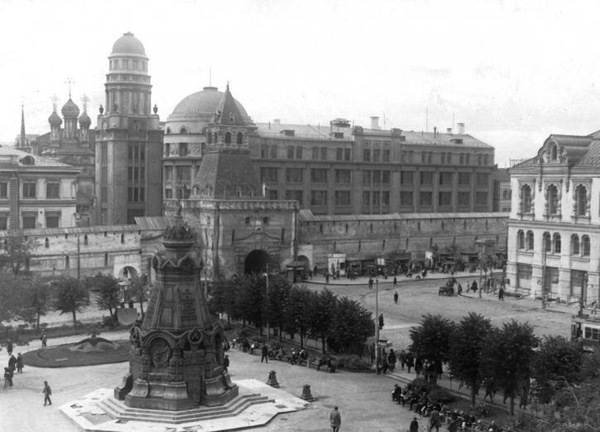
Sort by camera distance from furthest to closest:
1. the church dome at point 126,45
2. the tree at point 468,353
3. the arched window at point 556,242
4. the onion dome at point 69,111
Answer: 1. the onion dome at point 69,111
2. the church dome at point 126,45
3. the arched window at point 556,242
4. the tree at point 468,353

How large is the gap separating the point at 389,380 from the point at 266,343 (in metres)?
10.9

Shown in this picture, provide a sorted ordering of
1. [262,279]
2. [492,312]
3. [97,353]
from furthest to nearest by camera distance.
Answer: [492,312] → [262,279] → [97,353]

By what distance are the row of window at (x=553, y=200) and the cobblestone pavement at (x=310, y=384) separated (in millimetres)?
9581

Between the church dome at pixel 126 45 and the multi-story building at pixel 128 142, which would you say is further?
the church dome at pixel 126 45

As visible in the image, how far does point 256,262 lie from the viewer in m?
83.1

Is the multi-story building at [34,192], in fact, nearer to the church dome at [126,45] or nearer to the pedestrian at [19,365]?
the church dome at [126,45]

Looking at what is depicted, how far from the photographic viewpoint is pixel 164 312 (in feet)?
121

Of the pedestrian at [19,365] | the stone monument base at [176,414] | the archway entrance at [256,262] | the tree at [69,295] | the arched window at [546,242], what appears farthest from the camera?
the archway entrance at [256,262]

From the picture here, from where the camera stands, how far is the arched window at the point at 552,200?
72375 millimetres

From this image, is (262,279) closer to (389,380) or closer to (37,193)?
(389,380)

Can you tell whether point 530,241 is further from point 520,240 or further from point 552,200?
point 552,200

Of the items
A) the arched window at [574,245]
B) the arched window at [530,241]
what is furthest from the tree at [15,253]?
the arched window at [574,245]

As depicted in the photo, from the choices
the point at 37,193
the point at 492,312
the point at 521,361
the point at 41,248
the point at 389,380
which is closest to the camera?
the point at 521,361

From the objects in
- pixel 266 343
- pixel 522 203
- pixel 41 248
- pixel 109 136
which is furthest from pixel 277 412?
pixel 109 136
